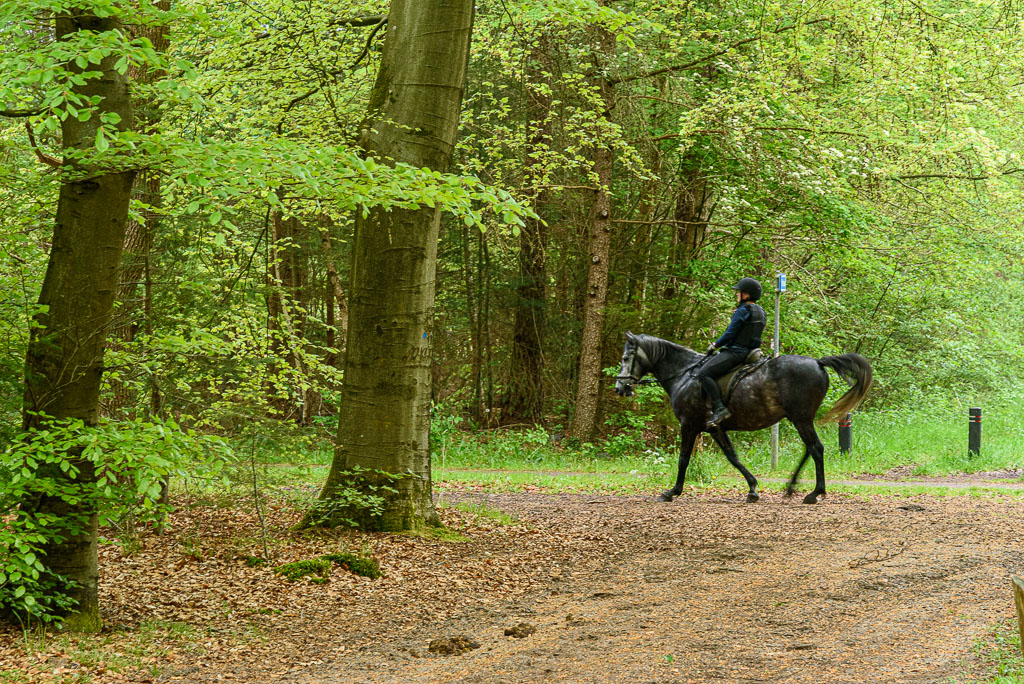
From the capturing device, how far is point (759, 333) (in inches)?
491

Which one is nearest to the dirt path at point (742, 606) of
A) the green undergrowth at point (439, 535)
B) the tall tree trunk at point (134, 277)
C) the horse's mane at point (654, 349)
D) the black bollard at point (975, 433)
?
the green undergrowth at point (439, 535)

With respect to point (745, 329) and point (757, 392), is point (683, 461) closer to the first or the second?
point (757, 392)

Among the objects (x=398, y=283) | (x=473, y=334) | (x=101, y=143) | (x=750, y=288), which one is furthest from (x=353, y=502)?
(x=473, y=334)

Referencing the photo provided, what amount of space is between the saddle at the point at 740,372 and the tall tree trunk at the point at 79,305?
8623 mm

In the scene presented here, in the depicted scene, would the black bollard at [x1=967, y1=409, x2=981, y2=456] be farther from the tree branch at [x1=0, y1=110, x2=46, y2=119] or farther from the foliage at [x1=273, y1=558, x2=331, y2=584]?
the tree branch at [x1=0, y1=110, x2=46, y2=119]

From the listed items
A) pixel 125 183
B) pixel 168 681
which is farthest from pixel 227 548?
pixel 125 183

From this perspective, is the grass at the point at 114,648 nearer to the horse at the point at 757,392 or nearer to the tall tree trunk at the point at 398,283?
the tall tree trunk at the point at 398,283

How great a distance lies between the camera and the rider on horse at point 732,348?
12383mm

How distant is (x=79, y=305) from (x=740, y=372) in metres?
8.85

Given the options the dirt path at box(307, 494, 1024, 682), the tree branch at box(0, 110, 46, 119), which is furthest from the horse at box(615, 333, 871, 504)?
the tree branch at box(0, 110, 46, 119)

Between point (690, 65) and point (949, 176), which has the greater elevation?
point (690, 65)

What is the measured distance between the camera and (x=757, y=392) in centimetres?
1258

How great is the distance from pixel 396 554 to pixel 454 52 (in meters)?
5.00

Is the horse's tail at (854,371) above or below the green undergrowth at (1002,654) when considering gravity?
above
